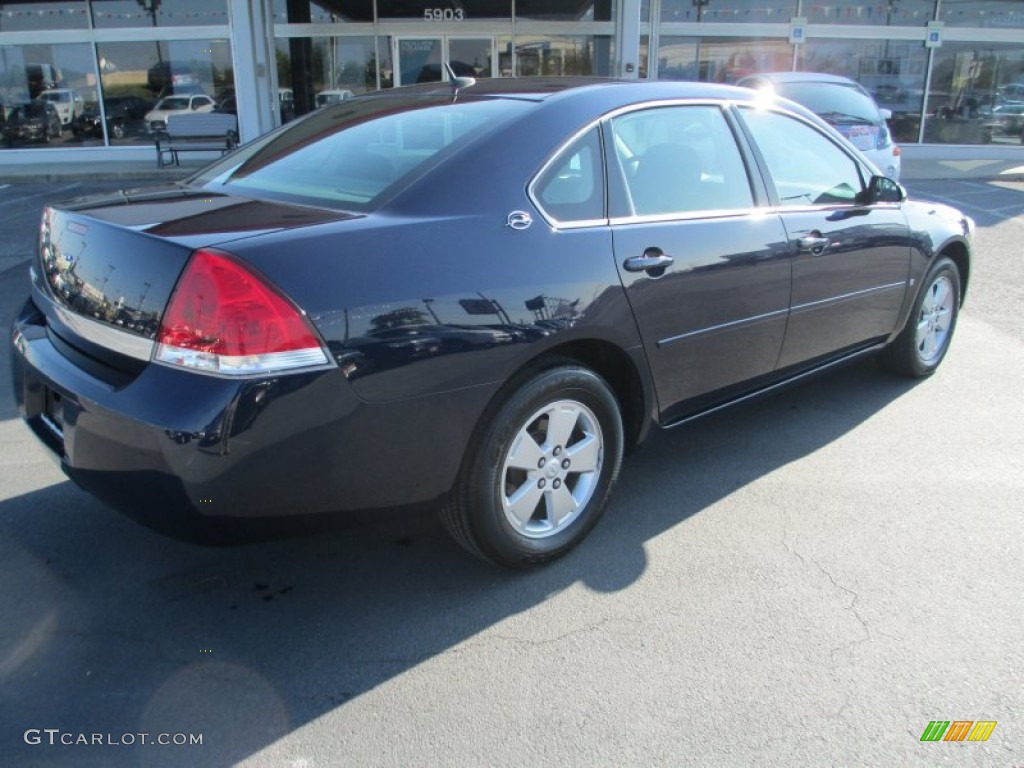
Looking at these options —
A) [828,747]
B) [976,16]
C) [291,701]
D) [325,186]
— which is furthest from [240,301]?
[976,16]

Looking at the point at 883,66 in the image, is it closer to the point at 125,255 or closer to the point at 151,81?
the point at 151,81

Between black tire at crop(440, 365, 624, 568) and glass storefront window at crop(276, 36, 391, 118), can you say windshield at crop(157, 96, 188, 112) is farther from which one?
black tire at crop(440, 365, 624, 568)

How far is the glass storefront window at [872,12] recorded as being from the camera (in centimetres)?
1768

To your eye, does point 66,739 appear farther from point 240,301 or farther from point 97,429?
point 240,301

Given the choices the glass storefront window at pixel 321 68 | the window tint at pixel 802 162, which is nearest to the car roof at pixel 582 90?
the window tint at pixel 802 162

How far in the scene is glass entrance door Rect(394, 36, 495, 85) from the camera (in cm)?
1766

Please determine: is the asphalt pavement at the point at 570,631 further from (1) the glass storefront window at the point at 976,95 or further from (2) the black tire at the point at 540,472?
(1) the glass storefront window at the point at 976,95

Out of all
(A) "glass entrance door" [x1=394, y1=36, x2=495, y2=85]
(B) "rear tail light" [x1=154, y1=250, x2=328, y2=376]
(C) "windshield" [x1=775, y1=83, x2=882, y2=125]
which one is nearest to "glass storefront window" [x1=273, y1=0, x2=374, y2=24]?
(A) "glass entrance door" [x1=394, y1=36, x2=495, y2=85]

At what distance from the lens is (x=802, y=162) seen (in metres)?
4.07

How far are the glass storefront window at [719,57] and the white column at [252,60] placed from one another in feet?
25.7

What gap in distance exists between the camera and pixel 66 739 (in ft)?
7.46

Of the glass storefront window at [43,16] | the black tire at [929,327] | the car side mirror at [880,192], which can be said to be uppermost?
the glass storefront window at [43,16]

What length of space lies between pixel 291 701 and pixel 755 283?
2.40m

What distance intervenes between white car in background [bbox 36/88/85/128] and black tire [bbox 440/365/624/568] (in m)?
17.4
